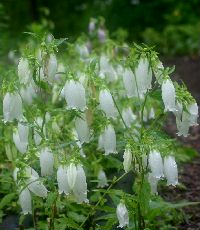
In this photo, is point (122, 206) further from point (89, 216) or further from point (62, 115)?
point (62, 115)

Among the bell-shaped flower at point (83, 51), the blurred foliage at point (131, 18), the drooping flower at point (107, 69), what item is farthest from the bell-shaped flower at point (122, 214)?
the blurred foliage at point (131, 18)

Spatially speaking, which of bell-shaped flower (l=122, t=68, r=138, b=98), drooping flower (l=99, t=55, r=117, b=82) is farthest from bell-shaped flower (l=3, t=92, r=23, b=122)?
drooping flower (l=99, t=55, r=117, b=82)

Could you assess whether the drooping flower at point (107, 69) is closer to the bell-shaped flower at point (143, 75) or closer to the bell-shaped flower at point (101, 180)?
the bell-shaped flower at point (101, 180)

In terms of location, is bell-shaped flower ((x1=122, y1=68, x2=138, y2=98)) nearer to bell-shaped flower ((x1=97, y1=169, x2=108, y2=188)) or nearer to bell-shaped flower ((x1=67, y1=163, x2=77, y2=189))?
bell-shaped flower ((x1=67, y1=163, x2=77, y2=189))

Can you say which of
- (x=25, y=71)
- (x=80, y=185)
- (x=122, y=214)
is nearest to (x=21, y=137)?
(x=25, y=71)

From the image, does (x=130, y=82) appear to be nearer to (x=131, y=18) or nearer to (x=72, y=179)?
(x=72, y=179)
